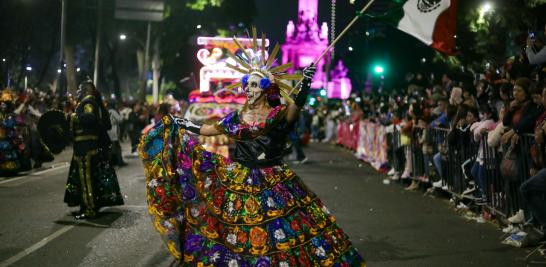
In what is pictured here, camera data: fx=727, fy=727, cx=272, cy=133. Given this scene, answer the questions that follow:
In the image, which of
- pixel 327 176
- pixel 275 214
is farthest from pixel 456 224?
pixel 327 176

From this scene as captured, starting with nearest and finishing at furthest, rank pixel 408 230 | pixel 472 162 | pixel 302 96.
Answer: pixel 302 96 < pixel 408 230 < pixel 472 162

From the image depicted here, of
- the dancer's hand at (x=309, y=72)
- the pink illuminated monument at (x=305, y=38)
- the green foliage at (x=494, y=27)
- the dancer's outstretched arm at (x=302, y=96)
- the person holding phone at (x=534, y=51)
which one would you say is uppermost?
the pink illuminated monument at (x=305, y=38)

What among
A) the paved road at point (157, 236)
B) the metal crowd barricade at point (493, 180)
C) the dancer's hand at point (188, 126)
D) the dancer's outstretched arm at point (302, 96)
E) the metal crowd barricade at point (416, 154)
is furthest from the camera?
the metal crowd barricade at point (416, 154)

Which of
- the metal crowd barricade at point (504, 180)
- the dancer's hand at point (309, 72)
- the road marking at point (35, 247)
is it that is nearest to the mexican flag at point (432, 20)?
the metal crowd barricade at point (504, 180)

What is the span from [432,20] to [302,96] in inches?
155

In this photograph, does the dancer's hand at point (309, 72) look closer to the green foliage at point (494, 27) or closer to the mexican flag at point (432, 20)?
the mexican flag at point (432, 20)

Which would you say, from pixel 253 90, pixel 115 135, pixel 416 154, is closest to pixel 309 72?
pixel 253 90

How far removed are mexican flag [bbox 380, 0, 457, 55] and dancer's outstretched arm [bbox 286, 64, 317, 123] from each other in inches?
142

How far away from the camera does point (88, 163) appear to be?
10109mm

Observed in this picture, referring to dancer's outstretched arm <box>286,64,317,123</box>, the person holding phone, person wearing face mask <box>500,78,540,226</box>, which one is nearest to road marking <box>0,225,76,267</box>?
dancer's outstretched arm <box>286,64,317,123</box>

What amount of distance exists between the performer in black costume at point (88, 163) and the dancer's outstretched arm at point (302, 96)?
461 centimetres

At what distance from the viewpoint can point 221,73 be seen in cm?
2008

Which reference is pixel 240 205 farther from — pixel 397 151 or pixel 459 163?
pixel 397 151

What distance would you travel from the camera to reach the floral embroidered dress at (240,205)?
581 centimetres
